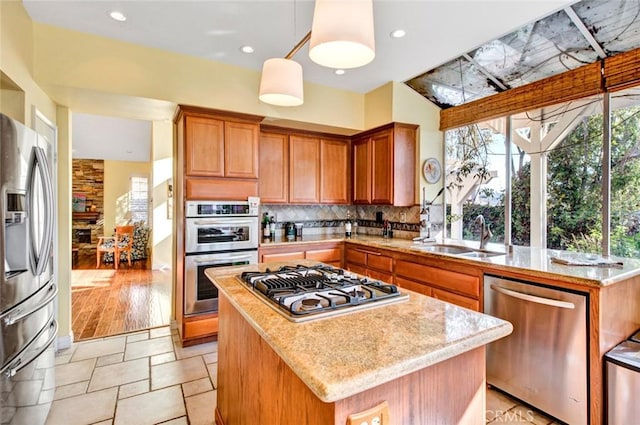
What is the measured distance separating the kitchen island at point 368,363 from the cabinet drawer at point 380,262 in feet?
6.34

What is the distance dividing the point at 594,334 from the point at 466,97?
2657 millimetres

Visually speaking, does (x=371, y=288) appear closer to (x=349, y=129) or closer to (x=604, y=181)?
(x=604, y=181)

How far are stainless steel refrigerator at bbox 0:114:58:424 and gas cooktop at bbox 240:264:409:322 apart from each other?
1.14 m

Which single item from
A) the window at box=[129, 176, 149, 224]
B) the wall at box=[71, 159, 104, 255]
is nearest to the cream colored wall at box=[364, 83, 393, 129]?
the window at box=[129, 176, 149, 224]

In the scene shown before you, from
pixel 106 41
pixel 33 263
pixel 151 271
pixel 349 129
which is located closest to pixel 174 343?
pixel 33 263

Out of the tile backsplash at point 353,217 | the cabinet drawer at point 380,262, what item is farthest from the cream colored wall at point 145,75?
the cabinet drawer at point 380,262

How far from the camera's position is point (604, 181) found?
265 centimetres

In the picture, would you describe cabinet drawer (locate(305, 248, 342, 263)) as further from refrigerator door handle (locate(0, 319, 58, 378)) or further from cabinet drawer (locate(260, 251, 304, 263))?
refrigerator door handle (locate(0, 319, 58, 378))

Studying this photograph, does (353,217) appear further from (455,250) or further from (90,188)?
(90,188)

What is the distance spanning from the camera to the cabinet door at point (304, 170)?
416 cm

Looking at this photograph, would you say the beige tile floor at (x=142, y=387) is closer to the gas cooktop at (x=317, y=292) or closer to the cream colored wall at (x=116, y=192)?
the gas cooktop at (x=317, y=292)

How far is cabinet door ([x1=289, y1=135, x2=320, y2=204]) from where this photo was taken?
4.16m

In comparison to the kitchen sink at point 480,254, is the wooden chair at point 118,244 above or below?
below

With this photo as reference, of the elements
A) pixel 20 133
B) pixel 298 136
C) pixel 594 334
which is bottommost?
pixel 594 334
